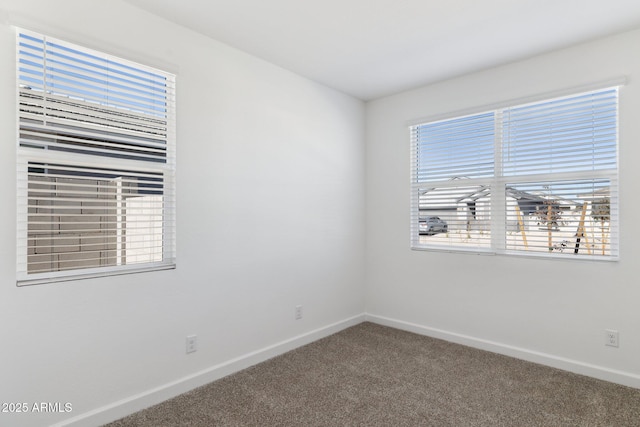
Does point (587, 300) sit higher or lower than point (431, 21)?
lower

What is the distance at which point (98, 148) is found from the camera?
7.02 feet

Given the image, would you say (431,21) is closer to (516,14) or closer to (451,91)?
(516,14)

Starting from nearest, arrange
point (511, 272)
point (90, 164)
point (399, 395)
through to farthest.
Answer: point (90, 164), point (399, 395), point (511, 272)

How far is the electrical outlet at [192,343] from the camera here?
2.53 m

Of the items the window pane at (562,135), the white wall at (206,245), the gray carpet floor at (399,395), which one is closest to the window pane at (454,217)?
the window pane at (562,135)

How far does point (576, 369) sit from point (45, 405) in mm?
3571

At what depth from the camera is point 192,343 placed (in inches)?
100

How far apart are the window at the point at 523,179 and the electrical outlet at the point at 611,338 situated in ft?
1.81

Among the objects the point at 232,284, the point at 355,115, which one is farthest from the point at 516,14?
the point at 232,284

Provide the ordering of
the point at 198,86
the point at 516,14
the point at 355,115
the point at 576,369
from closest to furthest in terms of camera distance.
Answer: the point at 516,14 → the point at 198,86 → the point at 576,369 → the point at 355,115

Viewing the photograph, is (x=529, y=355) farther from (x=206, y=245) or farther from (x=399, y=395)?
(x=206, y=245)

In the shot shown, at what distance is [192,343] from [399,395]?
150 cm

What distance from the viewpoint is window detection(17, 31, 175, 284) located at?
6.26 feet

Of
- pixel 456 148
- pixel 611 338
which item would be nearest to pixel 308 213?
pixel 456 148
